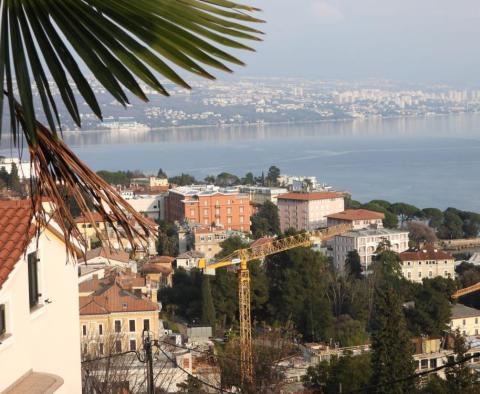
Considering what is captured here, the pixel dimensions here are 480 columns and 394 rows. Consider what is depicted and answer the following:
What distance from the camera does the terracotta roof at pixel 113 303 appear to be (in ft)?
34.2

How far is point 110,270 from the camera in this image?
1373cm

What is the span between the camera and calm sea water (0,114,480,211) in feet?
124

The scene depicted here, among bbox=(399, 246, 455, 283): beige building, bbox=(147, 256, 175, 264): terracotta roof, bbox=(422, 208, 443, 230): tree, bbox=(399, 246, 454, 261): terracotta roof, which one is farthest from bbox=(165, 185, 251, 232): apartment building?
bbox=(399, 246, 455, 283): beige building

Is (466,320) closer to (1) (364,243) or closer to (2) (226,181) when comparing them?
(1) (364,243)

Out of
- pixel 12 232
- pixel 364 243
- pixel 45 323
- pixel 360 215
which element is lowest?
pixel 364 243

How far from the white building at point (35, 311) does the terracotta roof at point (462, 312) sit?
38.8 feet

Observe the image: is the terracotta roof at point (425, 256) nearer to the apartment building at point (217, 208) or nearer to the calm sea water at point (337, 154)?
the apartment building at point (217, 208)

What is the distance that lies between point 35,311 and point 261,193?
27.5m

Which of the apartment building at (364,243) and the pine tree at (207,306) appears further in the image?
the apartment building at (364,243)

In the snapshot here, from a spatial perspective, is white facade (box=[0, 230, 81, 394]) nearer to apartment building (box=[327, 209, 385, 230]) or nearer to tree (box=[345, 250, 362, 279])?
tree (box=[345, 250, 362, 279])

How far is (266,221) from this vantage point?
23656 millimetres

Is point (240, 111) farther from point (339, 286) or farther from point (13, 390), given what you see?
point (13, 390)

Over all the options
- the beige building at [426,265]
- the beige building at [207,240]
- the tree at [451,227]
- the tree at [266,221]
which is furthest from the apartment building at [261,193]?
the beige building at [426,265]

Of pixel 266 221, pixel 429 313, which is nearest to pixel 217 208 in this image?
pixel 266 221
